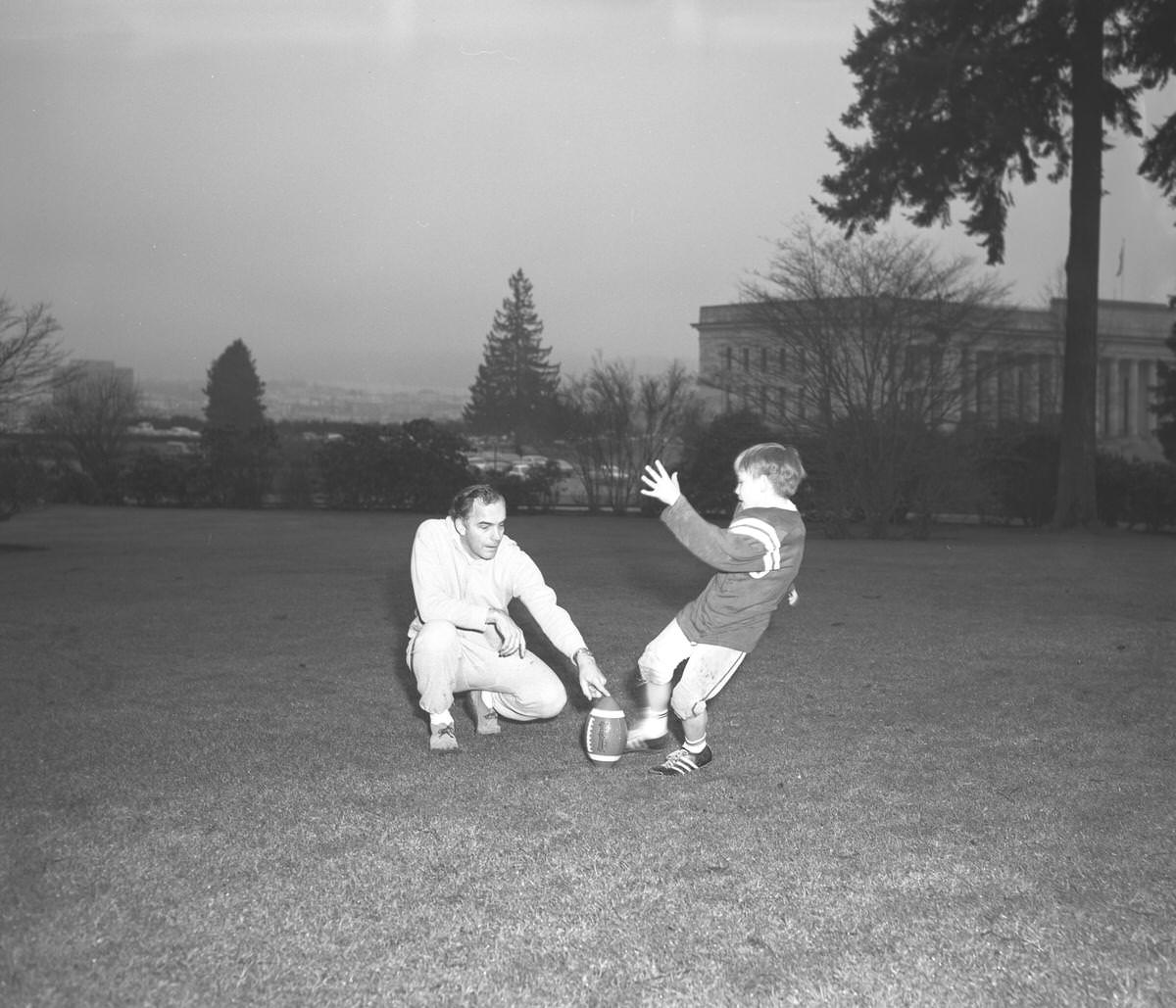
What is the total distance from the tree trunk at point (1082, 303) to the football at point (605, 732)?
2273 cm

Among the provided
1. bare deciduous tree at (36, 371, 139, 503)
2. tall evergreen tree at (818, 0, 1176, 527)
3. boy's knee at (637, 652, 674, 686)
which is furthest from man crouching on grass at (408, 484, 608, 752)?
bare deciduous tree at (36, 371, 139, 503)

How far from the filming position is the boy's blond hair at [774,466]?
193 inches

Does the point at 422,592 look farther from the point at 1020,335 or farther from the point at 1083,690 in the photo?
the point at 1020,335

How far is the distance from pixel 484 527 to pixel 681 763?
1320 millimetres

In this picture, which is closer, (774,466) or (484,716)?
(774,466)

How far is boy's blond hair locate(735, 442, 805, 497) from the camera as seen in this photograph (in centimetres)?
490

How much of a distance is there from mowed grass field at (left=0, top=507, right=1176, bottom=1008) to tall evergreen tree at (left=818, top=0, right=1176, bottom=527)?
60.4 ft

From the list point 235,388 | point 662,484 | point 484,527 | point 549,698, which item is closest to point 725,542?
point 662,484

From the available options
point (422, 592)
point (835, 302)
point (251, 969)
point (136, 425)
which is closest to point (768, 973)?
point (251, 969)

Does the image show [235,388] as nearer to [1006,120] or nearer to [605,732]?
[1006,120]

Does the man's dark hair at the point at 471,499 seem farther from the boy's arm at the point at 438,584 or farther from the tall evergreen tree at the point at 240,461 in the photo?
the tall evergreen tree at the point at 240,461

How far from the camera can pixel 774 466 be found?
491cm

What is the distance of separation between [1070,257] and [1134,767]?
23254 millimetres

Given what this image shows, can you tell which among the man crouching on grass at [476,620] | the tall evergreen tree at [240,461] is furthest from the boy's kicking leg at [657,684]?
the tall evergreen tree at [240,461]
